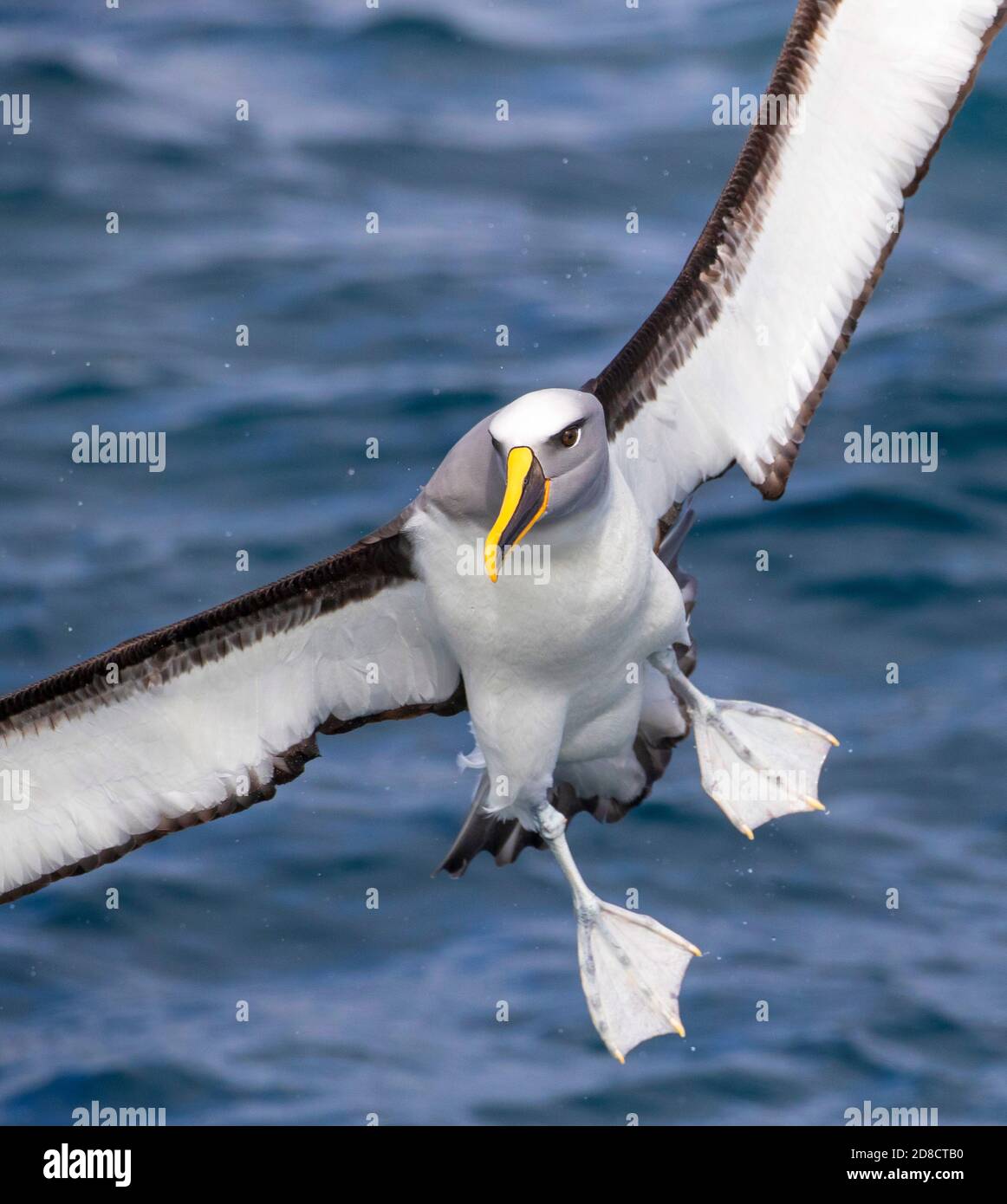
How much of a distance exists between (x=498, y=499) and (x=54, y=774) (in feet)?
10.6

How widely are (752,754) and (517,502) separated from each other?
2812 millimetres

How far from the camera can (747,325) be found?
11.3m

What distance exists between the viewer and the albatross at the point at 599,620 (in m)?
10.5

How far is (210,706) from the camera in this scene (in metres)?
11.7

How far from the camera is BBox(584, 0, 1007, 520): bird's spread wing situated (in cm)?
1089

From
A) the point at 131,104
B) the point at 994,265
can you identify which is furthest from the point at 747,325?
the point at 131,104

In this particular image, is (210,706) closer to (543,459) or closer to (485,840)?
(485,840)

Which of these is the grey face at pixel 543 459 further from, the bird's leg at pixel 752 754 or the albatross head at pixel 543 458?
the bird's leg at pixel 752 754

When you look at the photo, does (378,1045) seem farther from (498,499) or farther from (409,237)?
(409,237)

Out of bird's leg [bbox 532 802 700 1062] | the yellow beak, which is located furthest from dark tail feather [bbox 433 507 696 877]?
the yellow beak

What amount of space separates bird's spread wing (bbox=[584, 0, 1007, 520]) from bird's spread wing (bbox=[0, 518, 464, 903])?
148cm

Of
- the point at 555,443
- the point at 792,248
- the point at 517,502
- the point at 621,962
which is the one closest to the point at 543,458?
the point at 555,443

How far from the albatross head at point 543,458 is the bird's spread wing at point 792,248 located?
117 cm

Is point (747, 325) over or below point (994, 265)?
over
